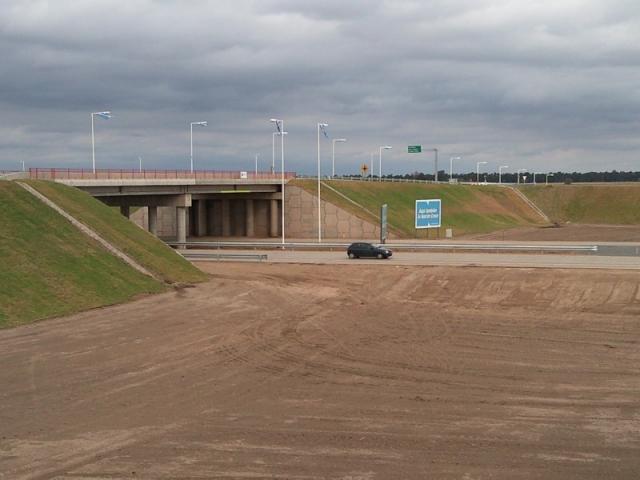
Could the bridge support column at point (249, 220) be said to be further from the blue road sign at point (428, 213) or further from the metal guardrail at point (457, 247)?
the blue road sign at point (428, 213)

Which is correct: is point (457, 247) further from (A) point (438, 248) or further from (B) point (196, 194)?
(B) point (196, 194)

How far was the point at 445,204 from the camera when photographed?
382ft

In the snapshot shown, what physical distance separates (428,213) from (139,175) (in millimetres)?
30898

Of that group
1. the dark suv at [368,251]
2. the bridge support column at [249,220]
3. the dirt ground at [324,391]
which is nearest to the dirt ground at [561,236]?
the bridge support column at [249,220]

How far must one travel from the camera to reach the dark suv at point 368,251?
61.7m

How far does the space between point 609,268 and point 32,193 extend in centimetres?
3741

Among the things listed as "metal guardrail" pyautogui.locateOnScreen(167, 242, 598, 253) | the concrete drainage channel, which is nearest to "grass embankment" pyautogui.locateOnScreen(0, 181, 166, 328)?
the concrete drainage channel

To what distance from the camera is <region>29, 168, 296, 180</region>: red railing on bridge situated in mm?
58531

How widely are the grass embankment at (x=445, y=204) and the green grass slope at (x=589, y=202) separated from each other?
6.44 m

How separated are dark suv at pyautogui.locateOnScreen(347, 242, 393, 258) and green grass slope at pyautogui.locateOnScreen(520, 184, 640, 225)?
84.9m

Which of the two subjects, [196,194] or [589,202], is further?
Result: [589,202]

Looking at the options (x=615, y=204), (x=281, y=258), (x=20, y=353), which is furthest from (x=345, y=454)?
(x=615, y=204)

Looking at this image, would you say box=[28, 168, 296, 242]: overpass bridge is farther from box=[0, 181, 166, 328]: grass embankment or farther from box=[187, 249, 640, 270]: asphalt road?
box=[0, 181, 166, 328]: grass embankment

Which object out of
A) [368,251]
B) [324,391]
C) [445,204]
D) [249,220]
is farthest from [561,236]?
[324,391]
